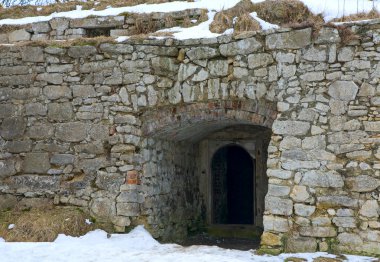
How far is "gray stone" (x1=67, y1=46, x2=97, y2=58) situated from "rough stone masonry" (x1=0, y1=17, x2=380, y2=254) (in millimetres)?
20

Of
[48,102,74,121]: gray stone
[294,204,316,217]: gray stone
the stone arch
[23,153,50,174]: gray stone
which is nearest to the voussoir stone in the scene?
the stone arch

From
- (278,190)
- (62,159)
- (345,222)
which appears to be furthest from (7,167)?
(345,222)

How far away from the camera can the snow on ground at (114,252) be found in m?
5.73

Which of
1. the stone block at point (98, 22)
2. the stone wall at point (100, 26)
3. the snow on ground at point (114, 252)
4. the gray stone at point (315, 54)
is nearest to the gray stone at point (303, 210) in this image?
the snow on ground at point (114, 252)

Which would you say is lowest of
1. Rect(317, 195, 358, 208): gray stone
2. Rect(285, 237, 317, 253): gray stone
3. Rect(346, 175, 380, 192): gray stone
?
Rect(285, 237, 317, 253): gray stone

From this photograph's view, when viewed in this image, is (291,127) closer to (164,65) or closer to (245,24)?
(245,24)

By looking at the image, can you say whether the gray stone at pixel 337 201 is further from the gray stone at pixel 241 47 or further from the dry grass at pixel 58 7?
the dry grass at pixel 58 7

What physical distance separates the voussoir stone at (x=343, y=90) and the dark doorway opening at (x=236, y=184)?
164 inches

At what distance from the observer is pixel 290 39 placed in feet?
20.7

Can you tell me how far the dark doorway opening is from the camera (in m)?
10.2

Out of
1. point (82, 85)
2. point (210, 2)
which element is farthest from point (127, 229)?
point (210, 2)

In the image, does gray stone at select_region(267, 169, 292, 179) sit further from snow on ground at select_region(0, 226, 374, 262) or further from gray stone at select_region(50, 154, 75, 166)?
gray stone at select_region(50, 154, 75, 166)

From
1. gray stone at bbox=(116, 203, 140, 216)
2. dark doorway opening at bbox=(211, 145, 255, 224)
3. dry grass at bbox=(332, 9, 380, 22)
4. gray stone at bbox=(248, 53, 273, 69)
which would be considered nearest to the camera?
gray stone at bbox=(248, 53, 273, 69)

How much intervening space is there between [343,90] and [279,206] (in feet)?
5.01
